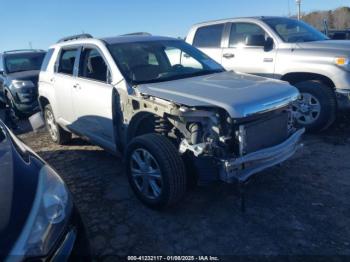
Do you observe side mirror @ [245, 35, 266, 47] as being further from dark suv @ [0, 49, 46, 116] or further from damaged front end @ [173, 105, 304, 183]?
dark suv @ [0, 49, 46, 116]

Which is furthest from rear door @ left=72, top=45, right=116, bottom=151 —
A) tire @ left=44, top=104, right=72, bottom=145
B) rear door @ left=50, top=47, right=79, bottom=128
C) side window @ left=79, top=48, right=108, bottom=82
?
tire @ left=44, top=104, right=72, bottom=145

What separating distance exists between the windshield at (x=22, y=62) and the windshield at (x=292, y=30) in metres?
6.77

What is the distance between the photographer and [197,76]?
13.9ft

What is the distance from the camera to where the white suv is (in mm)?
3223

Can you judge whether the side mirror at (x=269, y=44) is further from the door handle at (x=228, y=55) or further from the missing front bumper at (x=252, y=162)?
the missing front bumper at (x=252, y=162)

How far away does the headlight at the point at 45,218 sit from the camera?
188 centimetres

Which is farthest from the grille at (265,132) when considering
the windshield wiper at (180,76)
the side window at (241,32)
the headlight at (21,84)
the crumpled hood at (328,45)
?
the headlight at (21,84)

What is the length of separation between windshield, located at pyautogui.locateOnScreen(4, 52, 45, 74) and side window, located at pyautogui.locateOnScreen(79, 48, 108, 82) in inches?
226

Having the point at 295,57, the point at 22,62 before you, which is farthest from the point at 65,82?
the point at 22,62

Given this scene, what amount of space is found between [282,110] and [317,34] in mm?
3664

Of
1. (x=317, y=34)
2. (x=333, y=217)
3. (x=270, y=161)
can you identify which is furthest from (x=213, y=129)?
(x=317, y=34)

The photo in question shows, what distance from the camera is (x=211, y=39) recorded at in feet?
23.6

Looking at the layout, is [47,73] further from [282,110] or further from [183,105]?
[282,110]

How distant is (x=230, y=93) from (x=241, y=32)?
3.74 m
